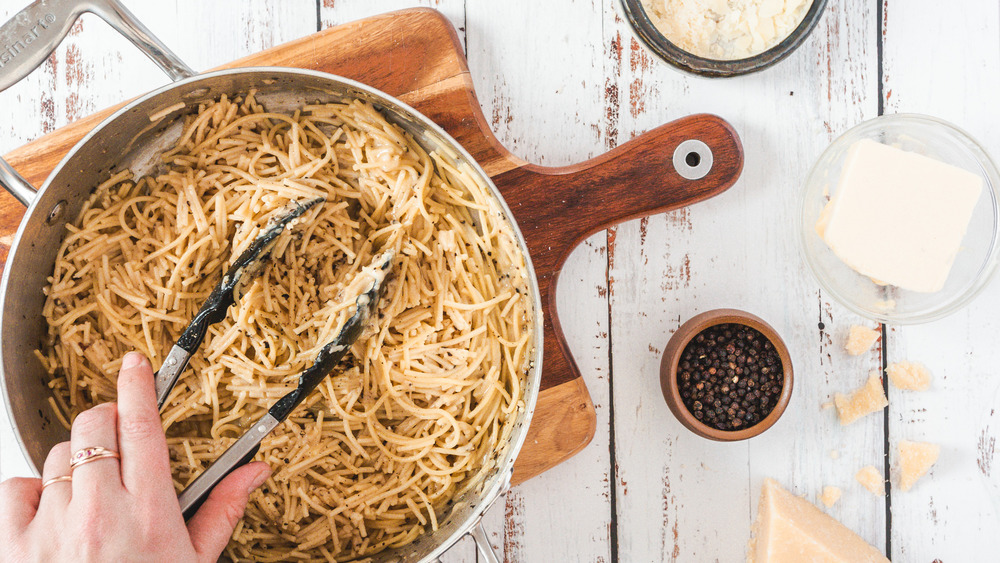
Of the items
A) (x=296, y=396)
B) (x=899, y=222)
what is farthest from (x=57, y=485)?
(x=899, y=222)

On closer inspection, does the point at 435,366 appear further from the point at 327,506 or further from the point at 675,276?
the point at 675,276

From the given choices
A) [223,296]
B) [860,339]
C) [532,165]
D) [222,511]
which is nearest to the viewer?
[222,511]

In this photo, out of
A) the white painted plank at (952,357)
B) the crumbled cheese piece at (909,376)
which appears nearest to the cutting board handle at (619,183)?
the white painted plank at (952,357)

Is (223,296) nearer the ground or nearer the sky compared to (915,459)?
nearer the sky

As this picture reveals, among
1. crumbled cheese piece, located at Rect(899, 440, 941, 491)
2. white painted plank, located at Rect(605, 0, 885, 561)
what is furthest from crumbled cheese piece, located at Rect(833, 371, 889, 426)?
crumbled cheese piece, located at Rect(899, 440, 941, 491)

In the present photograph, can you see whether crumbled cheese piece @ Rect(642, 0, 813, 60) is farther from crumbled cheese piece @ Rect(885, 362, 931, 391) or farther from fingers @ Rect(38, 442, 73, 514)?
fingers @ Rect(38, 442, 73, 514)

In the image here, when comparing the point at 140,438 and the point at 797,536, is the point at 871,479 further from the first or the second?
the point at 140,438
